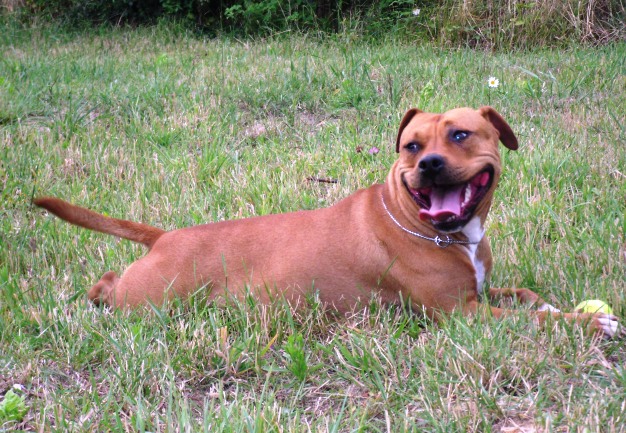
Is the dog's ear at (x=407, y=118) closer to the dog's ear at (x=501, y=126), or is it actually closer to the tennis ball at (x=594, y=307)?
the dog's ear at (x=501, y=126)

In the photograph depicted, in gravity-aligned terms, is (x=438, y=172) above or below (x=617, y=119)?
above

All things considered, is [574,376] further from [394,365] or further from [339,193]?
[339,193]

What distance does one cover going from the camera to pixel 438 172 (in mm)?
3350

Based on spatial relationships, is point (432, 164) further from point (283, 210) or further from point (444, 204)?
point (283, 210)

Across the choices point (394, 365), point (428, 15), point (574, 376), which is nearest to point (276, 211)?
point (394, 365)

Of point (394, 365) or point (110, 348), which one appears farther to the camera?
point (110, 348)

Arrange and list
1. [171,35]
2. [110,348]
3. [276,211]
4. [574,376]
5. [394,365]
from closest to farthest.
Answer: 1. [574,376]
2. [394,365]
3. [110,348]
4. [276,211]
5. [171,35]

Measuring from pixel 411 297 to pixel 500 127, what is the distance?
1.04 m

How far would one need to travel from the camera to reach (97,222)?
3869 millimetres

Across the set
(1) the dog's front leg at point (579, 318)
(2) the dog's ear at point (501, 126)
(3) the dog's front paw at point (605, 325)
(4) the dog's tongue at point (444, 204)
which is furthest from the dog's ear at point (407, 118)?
(3) the dog's front paw at point (605, 325)

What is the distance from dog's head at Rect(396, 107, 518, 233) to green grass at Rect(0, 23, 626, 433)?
0.51 metres

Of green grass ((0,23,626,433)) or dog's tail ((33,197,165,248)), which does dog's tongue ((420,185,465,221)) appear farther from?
dog's tail ((33,197,165,248))

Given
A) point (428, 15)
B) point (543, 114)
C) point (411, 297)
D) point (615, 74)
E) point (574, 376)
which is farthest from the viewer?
point (428, 15)

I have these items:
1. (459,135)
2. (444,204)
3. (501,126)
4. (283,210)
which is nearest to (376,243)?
(444,204)
